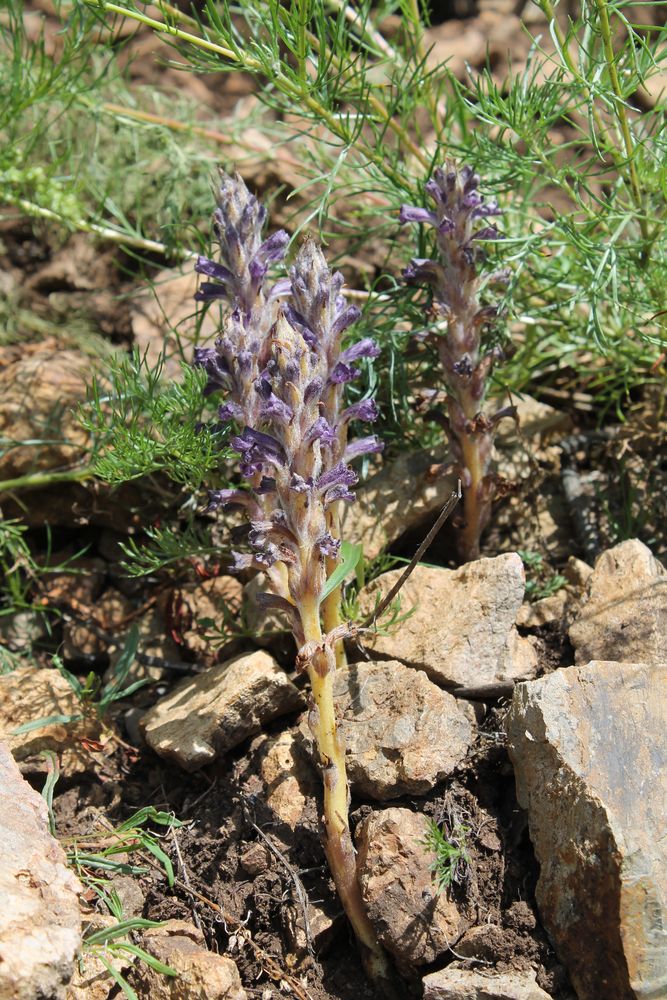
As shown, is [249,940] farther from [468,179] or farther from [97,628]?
[468,179]

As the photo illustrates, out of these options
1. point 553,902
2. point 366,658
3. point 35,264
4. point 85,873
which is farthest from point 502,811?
point 35,264

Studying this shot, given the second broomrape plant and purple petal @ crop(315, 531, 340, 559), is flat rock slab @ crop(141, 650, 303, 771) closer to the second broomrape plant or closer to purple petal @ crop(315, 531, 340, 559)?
the second broomrape plant

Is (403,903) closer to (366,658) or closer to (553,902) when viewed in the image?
(553,902)

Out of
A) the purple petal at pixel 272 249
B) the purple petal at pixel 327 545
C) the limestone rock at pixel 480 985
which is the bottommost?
the limestone rock at pixel 480 985

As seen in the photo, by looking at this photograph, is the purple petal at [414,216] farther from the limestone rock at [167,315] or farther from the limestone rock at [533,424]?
the limestone rock at [167,315]

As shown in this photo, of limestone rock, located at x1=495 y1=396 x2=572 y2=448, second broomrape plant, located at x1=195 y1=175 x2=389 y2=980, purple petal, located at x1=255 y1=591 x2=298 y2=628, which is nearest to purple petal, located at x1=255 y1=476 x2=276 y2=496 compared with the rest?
second broomrape plant, located at x1=195 y1=175 x2=389 y2=980

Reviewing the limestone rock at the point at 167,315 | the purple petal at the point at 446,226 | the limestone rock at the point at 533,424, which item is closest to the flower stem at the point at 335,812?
the purple petal at the point at 446,226
